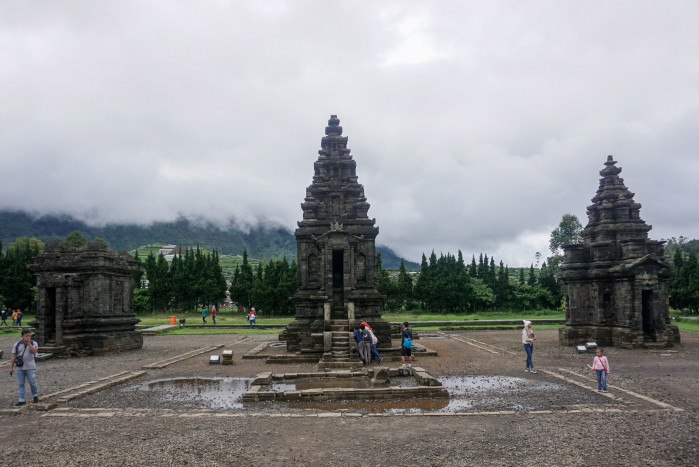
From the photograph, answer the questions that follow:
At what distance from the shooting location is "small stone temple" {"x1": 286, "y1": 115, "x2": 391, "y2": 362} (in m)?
24.5

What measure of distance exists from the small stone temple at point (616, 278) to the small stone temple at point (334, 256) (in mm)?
11991

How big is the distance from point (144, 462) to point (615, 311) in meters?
26.3

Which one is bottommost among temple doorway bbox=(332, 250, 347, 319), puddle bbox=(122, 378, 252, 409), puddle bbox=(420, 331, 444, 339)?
puddle bbox=(420, 331, 444, 339)

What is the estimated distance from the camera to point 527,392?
13734 millimetres

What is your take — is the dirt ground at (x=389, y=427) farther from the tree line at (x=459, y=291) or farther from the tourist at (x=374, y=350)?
the tree line at (x=459, y=291)

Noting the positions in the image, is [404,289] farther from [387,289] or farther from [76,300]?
[76,300]

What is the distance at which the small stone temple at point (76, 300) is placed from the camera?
24.6 metres

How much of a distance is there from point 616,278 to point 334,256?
15.8 m

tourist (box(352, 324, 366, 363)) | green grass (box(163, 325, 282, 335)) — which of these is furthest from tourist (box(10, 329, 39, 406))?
green grass (box(163, 325, 282, 335))

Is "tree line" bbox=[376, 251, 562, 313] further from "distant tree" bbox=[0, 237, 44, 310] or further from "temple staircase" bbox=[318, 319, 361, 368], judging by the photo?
"distant tree" bbox=[0, 237, 44, 310]

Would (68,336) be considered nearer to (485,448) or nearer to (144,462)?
(144,462)

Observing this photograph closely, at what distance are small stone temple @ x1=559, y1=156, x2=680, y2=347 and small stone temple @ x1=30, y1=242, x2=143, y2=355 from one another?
25502mm

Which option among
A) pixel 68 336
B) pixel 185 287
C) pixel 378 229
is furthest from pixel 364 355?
pixel 185 287

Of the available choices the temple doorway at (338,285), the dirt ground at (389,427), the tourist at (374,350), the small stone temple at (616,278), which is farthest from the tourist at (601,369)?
the small stone temple at (616,278)
